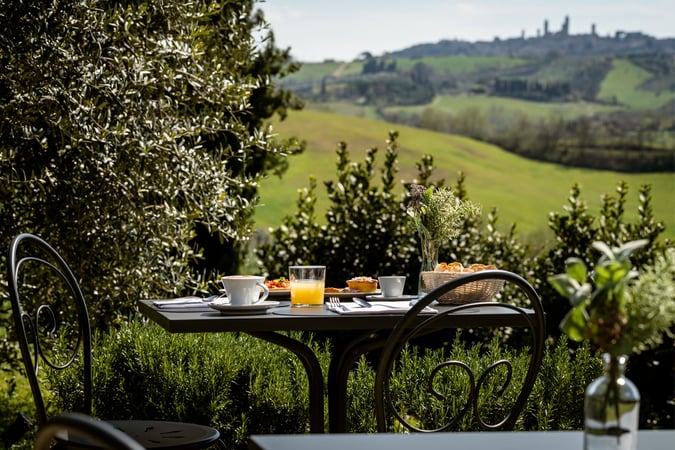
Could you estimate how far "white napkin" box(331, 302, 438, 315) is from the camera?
2553 millimetres

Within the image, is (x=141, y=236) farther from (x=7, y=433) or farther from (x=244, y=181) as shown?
(x=7, y=433)

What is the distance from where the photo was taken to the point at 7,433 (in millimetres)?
4496

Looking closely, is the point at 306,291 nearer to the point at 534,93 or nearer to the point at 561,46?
the point at 561,46

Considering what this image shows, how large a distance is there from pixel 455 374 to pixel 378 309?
1.54 m

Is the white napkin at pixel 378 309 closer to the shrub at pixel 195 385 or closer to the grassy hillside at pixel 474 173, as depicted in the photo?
the shrub at pixel 195 385

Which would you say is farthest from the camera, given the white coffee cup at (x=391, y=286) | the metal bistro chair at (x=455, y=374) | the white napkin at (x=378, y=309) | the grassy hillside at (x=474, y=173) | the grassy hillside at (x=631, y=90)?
the grassy hillside at (x=631, y=90)

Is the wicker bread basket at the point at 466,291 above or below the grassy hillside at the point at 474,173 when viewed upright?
above

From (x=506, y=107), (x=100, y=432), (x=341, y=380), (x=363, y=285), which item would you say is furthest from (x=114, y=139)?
(x=506, y=107)

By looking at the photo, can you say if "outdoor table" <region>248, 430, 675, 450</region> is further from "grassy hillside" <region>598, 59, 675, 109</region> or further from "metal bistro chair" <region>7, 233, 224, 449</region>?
"grassy hillside" <region>598, 59, 675, 109</region>

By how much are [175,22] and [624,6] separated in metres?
8.63

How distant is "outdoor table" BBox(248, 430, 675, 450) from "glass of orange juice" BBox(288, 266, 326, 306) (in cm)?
132

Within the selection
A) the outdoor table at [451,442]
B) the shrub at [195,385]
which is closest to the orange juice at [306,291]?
the shrub at [195,385]

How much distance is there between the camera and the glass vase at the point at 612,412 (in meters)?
1.15

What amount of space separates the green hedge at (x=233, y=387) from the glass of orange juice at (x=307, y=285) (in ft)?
4.16
